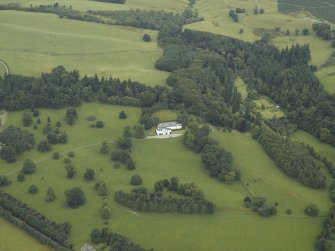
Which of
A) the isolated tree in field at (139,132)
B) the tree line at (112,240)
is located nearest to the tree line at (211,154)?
the isolated tree in field at (139,132)

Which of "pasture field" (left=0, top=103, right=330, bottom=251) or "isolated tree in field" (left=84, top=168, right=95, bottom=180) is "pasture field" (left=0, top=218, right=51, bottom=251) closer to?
"pasture field" (left=0, top=103, right=330, bottom=251)

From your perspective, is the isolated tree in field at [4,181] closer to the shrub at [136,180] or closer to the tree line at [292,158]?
the shrub at [136,180]

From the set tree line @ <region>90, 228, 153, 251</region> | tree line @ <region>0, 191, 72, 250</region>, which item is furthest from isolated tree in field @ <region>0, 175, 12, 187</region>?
tree line @ <region>90, 228, 153, 251</region>

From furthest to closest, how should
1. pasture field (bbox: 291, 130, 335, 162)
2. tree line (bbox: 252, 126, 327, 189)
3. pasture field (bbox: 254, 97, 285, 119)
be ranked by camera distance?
pasture field (bbox: 254, 97, 285, 119) → pasture field (bbox: 291, 130, 335, 162) → tree line (bbox: 252, 126, 327, 189)

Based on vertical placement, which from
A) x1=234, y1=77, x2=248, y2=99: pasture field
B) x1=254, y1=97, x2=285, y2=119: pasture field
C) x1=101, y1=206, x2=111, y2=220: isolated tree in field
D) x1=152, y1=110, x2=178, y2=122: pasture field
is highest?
x1=234, y1=77, x2=248, y2=99: pasture field

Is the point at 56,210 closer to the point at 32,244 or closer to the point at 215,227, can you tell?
the point at 32,244

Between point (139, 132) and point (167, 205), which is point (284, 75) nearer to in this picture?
point (139, 132)

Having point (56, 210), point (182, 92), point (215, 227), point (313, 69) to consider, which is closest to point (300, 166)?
point (215, 227)
